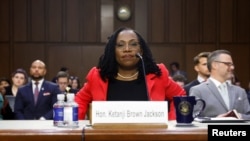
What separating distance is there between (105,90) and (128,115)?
95cm

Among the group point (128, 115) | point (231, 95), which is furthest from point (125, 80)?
point (231, 95)

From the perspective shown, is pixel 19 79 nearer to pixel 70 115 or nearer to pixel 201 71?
pixel 201 71

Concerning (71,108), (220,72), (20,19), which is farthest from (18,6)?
(71,108)

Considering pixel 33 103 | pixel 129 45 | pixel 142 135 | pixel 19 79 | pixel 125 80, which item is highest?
pixel 129 45

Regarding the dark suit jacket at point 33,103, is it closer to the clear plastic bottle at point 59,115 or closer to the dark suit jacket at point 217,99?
the dark suit jacket at point 217,99

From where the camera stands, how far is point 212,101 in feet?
13.9

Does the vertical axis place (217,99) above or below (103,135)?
below

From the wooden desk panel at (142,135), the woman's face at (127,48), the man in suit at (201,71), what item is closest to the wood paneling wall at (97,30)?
the man in suit at (201,71)

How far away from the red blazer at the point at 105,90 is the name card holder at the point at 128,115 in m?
0.85

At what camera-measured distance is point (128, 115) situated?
2.05 meters

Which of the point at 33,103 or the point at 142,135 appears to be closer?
the point at 142,135

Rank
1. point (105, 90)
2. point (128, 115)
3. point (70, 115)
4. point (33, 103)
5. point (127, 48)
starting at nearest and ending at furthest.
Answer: point (128, 115), point (70, 115), point (127, 48), point (105, 90), point (33, 103)

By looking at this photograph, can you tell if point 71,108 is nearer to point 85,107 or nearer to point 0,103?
point 85,107

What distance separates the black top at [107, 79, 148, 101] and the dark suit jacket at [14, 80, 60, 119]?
10.7 feet
